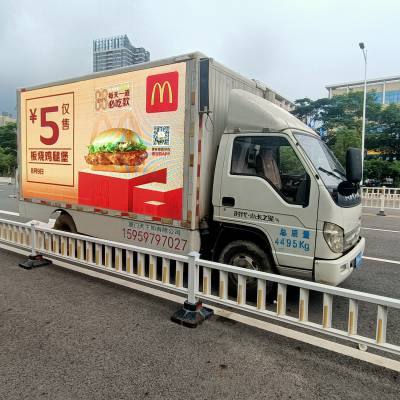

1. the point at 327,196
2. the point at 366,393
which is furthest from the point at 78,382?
the point at 327,196

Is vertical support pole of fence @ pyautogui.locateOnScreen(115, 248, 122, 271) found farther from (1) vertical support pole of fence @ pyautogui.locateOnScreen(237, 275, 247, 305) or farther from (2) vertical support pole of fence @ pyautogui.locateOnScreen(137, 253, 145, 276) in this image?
(1) vertical support pole of fence @ pyautogui.locateOnScreen(237, 275, 247, 305)

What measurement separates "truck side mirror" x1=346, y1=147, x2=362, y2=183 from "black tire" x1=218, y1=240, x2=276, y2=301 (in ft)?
4.75

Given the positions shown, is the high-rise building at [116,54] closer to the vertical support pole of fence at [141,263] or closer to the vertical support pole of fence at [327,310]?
the vertical support pole of fence at [141,263]

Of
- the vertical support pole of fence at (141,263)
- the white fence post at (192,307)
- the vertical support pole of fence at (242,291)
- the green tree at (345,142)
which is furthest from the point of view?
the green tree at (345,142)

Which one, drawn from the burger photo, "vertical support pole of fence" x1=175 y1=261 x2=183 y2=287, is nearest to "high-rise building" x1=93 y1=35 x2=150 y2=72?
the burger photo

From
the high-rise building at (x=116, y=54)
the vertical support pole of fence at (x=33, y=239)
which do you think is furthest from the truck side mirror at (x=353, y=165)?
the high-rise building at (x=116, y=54)

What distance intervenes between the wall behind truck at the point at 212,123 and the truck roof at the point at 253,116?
0.76ft

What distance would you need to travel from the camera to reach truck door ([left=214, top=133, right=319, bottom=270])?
427 centimetres

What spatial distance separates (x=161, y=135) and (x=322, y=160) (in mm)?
2305

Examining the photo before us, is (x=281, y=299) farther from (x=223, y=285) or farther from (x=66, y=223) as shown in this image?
(x=66, y=223)

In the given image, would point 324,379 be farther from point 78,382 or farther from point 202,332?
point 78,382

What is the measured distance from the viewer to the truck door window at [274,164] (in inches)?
172

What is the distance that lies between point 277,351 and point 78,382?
1839mm

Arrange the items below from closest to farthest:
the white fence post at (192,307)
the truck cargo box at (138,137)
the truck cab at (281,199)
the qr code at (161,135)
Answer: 1. the white fence post at (192,307)
2. the truck cab at (281,199)
3. the truck cargo box at (138,137)
4. the qr code at (161,135)
